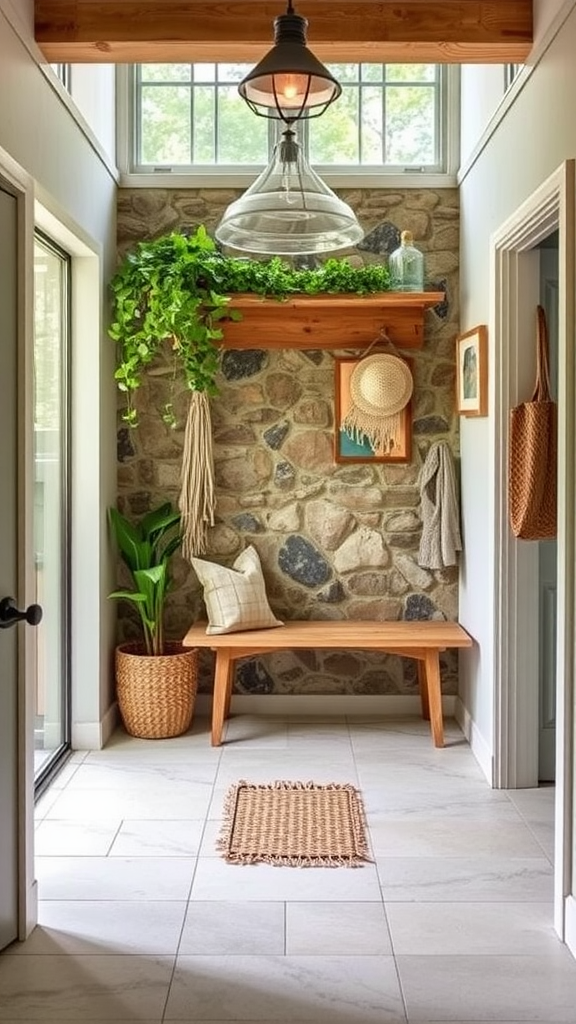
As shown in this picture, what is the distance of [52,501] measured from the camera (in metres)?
4.41

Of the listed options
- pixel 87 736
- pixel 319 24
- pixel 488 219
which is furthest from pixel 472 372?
pixel 87 736

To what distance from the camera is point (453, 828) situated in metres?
3.72

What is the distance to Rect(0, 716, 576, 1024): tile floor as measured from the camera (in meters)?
2.55

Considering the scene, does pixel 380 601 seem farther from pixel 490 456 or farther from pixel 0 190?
pixel 0 190

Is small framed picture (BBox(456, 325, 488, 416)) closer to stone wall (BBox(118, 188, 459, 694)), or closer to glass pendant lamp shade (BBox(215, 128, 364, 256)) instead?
stone wall (BBox(118, 188, 459, 694))

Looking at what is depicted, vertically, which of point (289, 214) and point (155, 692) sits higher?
point (289, 214)

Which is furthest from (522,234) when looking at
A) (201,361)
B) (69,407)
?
(69,407)

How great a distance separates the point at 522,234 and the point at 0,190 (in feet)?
6.13

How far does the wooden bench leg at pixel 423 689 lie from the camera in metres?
5.07

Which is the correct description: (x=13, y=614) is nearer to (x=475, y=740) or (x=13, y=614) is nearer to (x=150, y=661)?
(x=150, y=661)

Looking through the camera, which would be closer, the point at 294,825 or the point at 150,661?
the point at 294,825

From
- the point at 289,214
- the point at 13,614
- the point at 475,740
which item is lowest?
the point at 475,740

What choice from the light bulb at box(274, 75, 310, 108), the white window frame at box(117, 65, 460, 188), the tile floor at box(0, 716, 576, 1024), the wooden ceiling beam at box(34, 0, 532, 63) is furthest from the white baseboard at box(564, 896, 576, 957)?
the white window frame at box(117, 65, 460, 188)

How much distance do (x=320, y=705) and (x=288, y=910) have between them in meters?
2.22
